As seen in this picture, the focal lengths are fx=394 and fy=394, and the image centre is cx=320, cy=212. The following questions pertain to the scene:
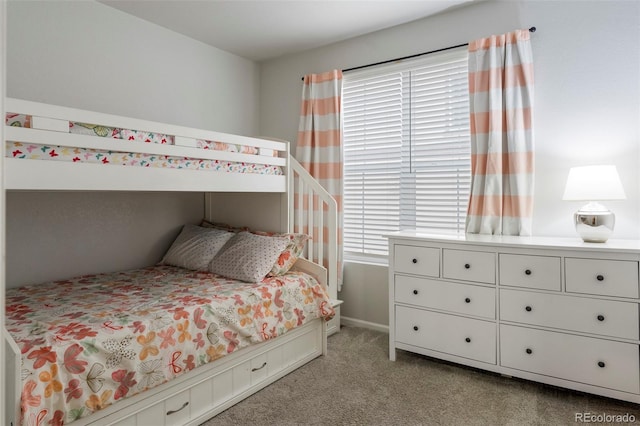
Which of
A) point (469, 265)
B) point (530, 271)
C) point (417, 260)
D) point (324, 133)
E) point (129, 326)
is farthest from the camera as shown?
point (324, 133)

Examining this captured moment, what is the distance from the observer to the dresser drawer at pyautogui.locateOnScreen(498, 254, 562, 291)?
212 centimetres

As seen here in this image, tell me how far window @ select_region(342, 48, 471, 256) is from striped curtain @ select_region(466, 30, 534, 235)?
161 millimetres

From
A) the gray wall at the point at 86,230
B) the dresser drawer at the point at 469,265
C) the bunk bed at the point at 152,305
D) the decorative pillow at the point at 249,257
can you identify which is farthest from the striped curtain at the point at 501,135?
the gray wall at the point at 86,230

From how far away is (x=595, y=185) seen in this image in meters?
2.12

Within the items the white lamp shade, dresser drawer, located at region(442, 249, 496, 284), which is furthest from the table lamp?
dresser drawer, located at region(442, 249, 496, 284)

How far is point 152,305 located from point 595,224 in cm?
236

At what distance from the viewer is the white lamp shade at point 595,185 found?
2078mm

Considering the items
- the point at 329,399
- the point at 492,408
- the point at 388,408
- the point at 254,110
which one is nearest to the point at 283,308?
the point at 329,399

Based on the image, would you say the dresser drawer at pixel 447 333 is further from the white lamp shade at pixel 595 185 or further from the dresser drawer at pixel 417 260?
the white lamp shade at pixel 595 185

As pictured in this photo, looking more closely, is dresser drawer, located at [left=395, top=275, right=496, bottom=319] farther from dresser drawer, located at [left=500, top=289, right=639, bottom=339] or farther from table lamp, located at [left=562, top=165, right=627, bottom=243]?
table lamp, located at [left=562, top=165, right=627, bottom=243]

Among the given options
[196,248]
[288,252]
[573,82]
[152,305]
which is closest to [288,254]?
[288,252]

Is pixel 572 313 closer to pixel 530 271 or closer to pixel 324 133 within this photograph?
pixel 530 271

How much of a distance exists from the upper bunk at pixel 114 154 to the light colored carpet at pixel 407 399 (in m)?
1.28

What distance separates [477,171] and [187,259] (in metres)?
2.16
